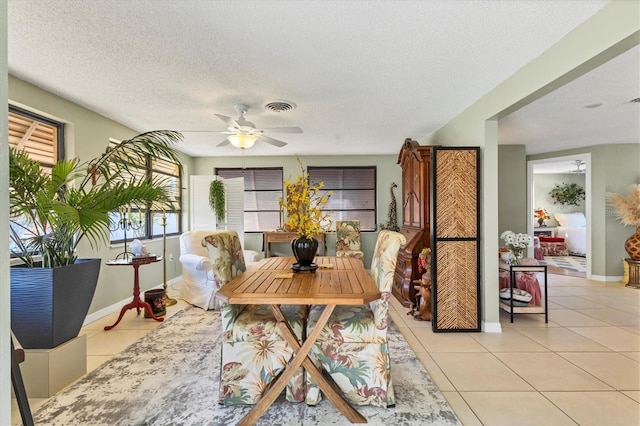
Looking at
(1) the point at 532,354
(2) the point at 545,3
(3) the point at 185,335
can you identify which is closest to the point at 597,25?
(2) the point at 545,3

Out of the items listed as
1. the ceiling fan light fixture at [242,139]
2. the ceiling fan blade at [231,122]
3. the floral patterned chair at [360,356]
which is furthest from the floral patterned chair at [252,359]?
the ceiling fan light fixture at [242,139]

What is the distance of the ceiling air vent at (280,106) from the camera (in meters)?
3.41

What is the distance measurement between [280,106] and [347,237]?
3215mm

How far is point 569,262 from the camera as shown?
7.53 meters

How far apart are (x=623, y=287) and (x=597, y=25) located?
200 inches

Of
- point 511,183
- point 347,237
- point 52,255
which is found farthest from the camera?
point 347,237

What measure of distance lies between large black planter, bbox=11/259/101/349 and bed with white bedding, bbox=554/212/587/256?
401 inches

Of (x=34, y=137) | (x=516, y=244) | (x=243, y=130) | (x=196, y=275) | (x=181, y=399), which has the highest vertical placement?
(x=243, y=130)

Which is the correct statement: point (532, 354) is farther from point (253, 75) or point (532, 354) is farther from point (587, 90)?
point (253, 75)

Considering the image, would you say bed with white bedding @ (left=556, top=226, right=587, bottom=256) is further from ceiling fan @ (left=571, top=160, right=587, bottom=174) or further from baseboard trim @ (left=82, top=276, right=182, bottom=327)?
baseboard trim @ (left=82, top=276, right=182, bottom=327)

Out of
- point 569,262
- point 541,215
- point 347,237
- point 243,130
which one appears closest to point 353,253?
point 347,237

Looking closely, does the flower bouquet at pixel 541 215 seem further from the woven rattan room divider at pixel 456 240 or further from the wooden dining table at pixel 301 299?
the wooden dining table at pixel 301 299

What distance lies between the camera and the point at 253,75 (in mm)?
2748

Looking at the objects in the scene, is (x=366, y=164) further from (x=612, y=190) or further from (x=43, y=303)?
(x=43, y=303)
